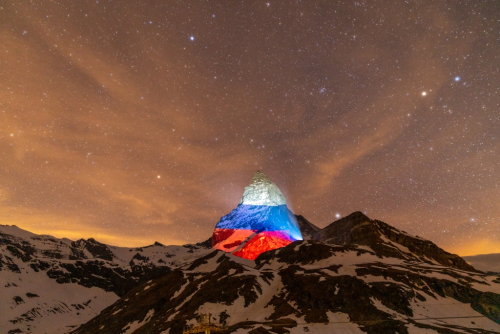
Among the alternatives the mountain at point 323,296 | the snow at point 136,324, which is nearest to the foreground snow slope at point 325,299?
the mountain at point 323,296

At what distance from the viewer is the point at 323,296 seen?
9600 centimetres

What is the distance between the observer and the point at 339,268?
116m

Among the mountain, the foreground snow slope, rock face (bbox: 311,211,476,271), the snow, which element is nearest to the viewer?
the foreground snow slope

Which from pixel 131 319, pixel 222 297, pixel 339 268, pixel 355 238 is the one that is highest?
pixel 355 238

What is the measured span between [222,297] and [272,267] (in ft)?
122

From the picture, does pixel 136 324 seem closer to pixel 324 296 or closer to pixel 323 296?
pixel 323 296

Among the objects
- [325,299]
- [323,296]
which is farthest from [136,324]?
[325,299]

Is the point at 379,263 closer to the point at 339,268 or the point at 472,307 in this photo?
the point at 339,268

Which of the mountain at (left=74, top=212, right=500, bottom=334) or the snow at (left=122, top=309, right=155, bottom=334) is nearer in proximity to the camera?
the mountain at (left=74, top=212, right=500, bottom=334)

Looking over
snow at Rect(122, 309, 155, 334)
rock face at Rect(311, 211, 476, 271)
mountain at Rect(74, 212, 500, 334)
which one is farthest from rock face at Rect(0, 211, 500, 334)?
rock face at Rect(311, 211, 476, 271)

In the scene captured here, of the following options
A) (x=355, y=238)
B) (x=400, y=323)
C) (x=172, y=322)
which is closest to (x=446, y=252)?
(x=355, y=238)

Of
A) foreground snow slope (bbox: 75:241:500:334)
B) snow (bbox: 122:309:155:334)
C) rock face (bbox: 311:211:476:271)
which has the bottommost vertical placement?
snow (bbox: 122:309:155:334)

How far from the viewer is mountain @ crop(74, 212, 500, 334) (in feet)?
268

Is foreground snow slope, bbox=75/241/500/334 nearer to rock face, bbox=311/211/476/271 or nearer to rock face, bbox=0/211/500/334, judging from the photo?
rock face, bbox=0/211/500/334
